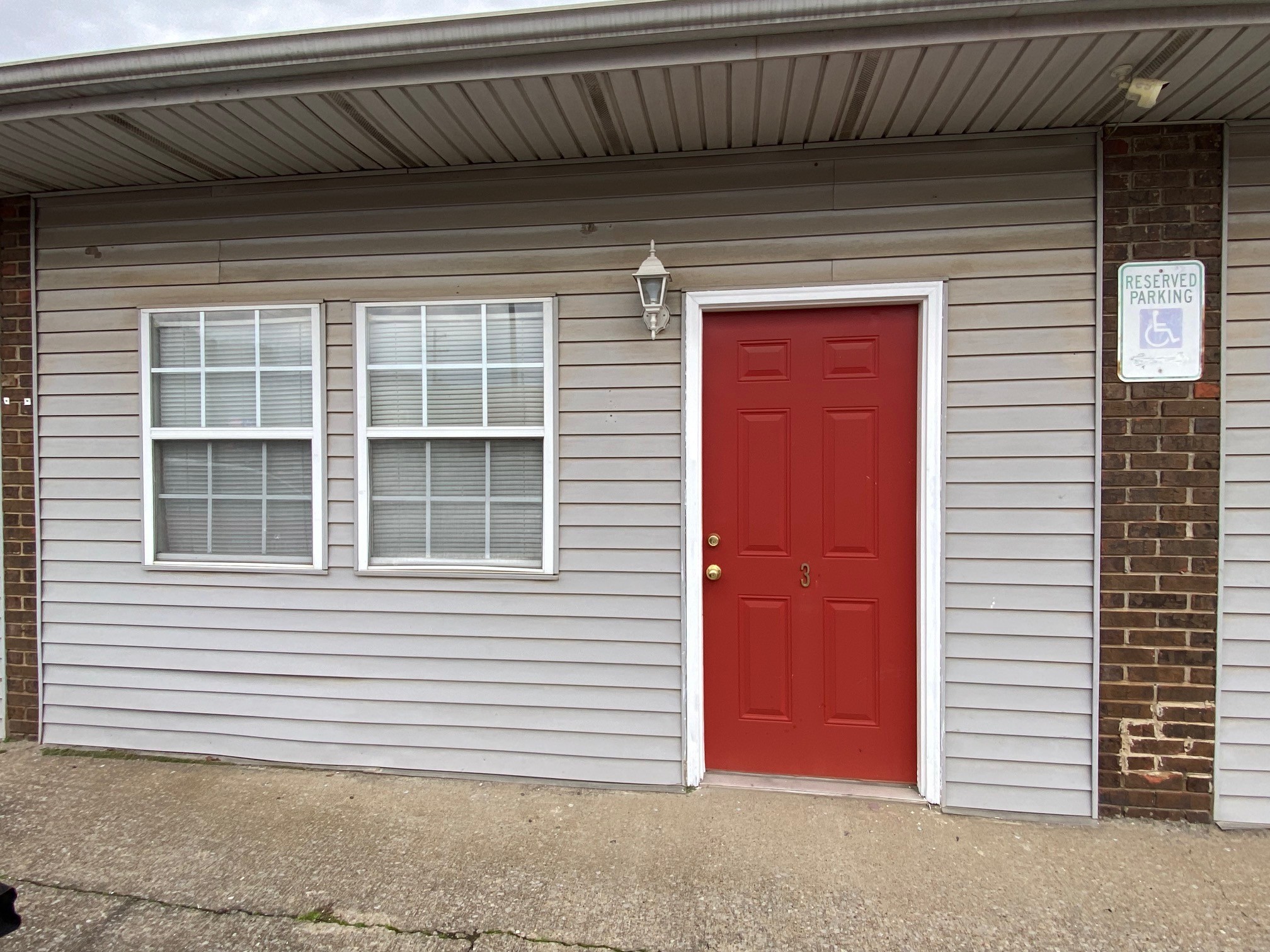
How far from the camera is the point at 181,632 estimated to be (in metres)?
3.19

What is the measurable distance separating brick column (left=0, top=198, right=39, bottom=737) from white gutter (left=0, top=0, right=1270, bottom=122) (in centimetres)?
107

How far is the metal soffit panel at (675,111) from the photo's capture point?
2.15m

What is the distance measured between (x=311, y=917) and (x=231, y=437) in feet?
7.07

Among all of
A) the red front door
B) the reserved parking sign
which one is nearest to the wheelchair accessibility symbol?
the reserved parking sign

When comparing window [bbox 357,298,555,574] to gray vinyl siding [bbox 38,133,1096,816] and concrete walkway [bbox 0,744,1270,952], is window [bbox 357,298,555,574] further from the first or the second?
concrete walkway [bbox 0,744,1270,952]

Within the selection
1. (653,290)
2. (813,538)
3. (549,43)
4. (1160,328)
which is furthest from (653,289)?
(1160,328)

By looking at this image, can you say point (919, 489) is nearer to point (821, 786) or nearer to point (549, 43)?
point (821, 786)

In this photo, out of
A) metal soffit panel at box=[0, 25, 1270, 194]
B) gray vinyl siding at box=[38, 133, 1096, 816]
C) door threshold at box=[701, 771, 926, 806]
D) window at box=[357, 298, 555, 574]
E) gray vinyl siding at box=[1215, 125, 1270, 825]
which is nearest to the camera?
metal soffit panel at box=[0, 25, 1270, 194]

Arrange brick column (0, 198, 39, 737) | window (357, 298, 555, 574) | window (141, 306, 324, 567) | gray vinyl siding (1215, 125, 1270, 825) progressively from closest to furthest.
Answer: gray vinyl siding (1215, 125, 1270, 825), window (357, 298, 555, 574), window (141, 306, 324, 567), brick column (0, 198, 39, 737)

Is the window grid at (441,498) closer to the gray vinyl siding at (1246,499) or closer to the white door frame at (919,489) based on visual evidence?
the white door frame at (919,489)

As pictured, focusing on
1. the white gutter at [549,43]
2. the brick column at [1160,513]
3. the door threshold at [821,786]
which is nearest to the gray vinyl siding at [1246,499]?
the brick column at [1160,513]

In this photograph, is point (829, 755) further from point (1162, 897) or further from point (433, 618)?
point (433, 618)

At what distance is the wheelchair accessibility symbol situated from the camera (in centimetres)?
258

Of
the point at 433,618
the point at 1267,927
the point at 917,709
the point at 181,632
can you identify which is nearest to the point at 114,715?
the point at 181,632
